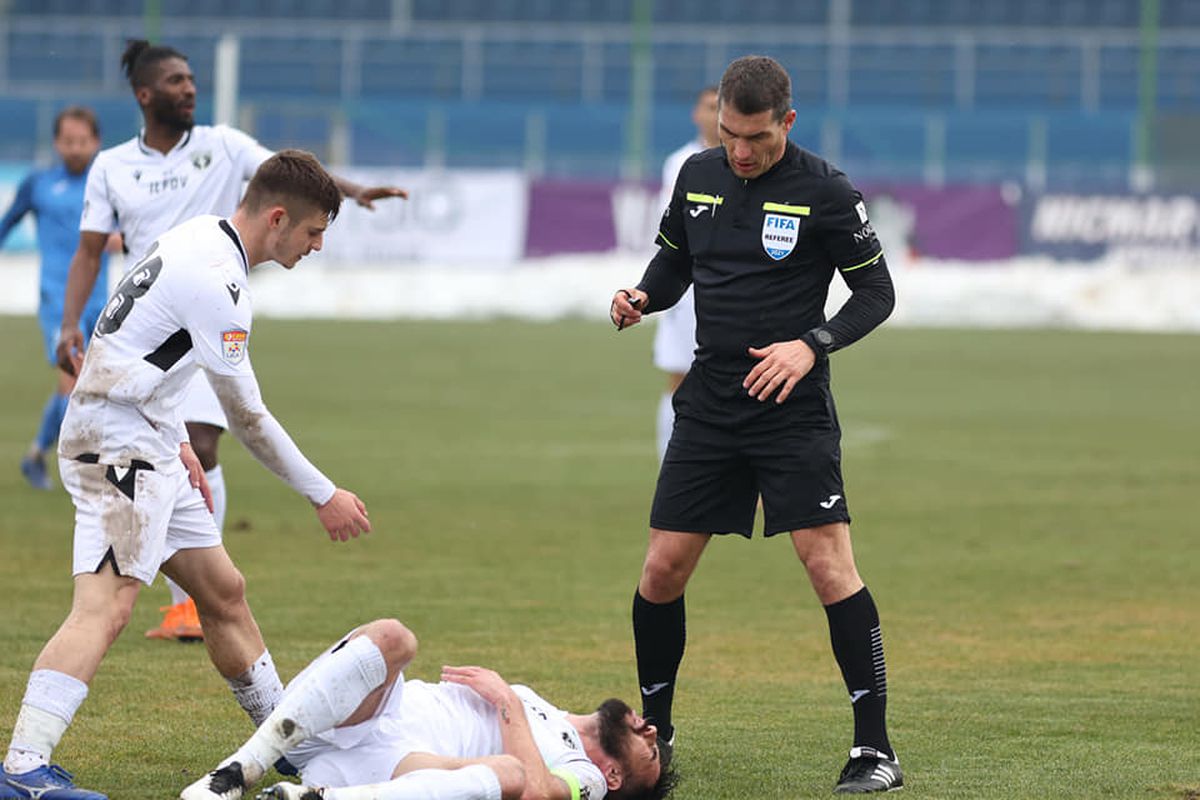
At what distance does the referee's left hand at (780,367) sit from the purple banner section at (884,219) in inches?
1059

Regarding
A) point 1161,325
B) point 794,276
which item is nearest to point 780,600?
point 794,276

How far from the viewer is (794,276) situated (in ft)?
21.4

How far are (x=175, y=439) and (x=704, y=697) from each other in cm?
268

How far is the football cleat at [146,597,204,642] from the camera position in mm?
8680

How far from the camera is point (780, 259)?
21.2 feet

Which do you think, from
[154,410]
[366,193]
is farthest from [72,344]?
[154,410]

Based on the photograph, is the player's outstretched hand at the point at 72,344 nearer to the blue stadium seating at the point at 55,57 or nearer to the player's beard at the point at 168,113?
the player's beard at the point at 168,113

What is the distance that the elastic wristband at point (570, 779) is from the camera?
5596 mm

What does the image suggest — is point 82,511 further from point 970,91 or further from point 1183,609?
point 970,91

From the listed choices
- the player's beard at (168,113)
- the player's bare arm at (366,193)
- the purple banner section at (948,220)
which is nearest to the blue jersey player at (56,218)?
the player's beard at (168,113)

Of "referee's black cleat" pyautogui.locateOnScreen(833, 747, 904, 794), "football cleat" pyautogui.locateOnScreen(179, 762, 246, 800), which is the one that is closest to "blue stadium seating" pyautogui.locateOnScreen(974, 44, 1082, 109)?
"referee's black cleat" pyautogui.locateOnScreen(833, 747, 904, 794)

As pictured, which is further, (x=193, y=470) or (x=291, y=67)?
(x=291, y=67)

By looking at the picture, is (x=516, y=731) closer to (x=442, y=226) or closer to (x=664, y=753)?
(x=664, y=753)

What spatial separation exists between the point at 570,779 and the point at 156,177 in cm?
442
